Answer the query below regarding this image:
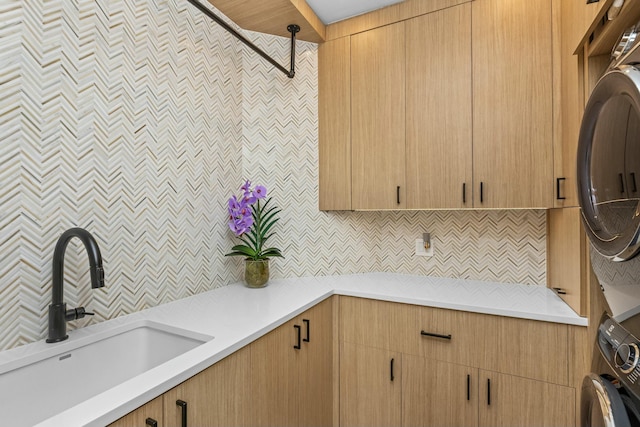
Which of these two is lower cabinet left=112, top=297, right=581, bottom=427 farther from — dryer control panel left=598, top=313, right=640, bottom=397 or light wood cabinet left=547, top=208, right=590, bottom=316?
dryer control panel left=598, top=313, right=640, bottom=397

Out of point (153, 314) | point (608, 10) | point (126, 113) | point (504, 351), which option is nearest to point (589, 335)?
point (504, 351)

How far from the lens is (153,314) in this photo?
1334mm

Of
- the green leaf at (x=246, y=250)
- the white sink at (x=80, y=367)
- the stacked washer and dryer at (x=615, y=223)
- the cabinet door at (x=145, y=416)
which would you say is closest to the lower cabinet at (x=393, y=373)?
the cabinet door at (x=145, y=416)

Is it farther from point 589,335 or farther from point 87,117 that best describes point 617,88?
point 87,117

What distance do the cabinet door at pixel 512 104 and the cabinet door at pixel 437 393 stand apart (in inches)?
32.0

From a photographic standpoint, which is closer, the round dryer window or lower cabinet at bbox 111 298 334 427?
the round dryer window

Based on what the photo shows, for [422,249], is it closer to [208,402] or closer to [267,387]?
[267,387]

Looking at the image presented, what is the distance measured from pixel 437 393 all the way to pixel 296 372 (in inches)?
26.6

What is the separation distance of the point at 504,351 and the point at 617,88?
41.9 inches

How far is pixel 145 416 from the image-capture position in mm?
777

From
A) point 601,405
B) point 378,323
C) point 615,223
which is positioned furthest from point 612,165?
point 378,323

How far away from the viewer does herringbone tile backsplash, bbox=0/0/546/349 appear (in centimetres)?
105

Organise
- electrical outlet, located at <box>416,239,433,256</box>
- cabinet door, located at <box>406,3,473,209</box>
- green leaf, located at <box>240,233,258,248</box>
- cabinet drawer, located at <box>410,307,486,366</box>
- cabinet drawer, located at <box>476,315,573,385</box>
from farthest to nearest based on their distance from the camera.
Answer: electrical outlet, located at <box>416,239,433,256</box>, green leaf, located at <box>240,233,258,248</box>, cabinet door, located at <box>406,3,473,209</box>, cabinet drawer, located at <box>410,307,486,366</box>, cabinet drawer, located at <box>476,315,573,385</box>

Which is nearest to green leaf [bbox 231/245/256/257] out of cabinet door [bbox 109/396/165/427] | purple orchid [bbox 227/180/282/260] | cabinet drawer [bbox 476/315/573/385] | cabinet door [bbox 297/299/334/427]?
purple orchid [bbox 227/180/282/260]
